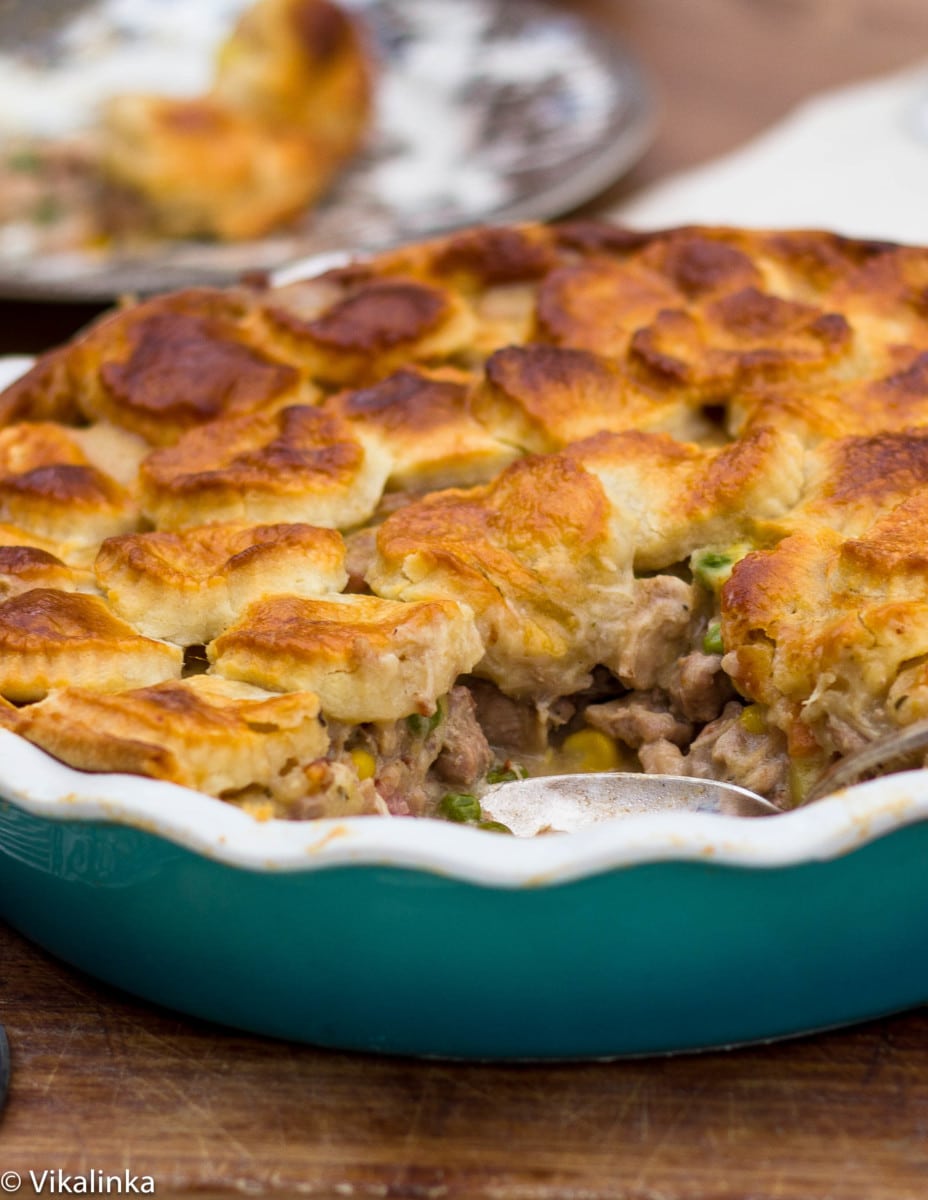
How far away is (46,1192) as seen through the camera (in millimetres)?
2021

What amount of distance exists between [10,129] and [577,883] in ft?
16.2

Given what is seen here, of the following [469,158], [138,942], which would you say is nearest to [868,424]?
[138,942]

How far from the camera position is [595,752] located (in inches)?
105

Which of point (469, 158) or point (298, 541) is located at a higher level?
point (298, 541)

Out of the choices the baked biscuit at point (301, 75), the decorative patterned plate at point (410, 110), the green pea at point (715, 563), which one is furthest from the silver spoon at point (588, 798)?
the baked biscuit at point (301, 75)

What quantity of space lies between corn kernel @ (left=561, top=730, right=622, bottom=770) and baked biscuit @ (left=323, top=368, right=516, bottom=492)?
54 cm

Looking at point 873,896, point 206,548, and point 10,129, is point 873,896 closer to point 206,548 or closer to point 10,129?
point 206,548

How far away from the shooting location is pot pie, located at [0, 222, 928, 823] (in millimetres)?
2299

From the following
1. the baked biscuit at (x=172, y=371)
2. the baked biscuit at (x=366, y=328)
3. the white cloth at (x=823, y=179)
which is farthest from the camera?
the white cloth at (x=823, y=179)

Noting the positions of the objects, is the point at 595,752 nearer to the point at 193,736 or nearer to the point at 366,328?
the point at 193,736

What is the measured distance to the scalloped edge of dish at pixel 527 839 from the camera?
6.04 feet

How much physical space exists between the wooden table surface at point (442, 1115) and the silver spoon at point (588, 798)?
1.38 ft

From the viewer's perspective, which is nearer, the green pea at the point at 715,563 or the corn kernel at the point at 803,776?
the corn kernel at the point at 803,776

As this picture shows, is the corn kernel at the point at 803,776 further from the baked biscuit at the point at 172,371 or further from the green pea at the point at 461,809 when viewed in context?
the baked biscuit at the point at 172,371
